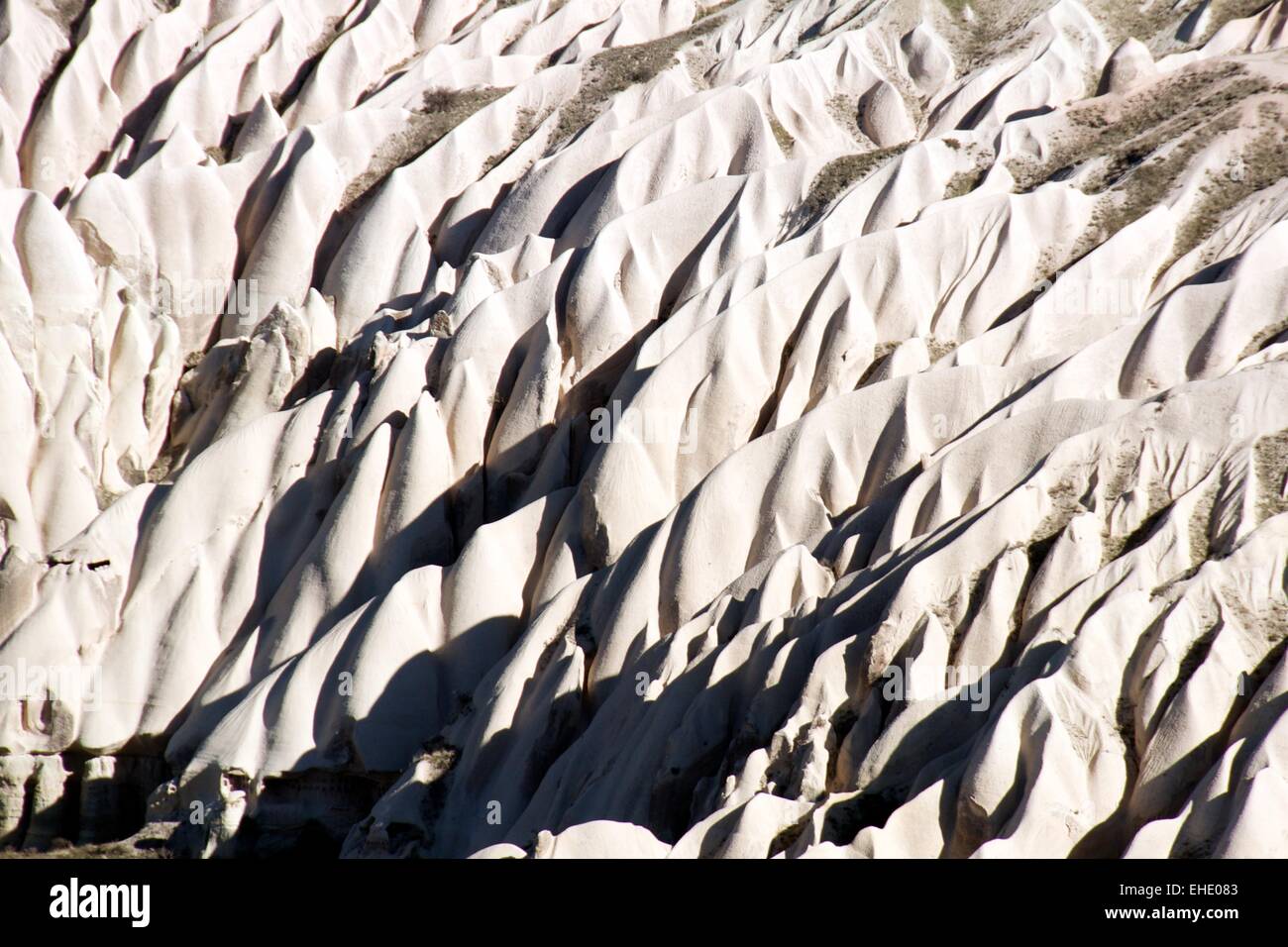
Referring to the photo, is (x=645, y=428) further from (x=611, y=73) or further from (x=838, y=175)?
(x=611, y=73)

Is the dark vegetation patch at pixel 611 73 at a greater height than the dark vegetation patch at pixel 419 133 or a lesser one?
greater

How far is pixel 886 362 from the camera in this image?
76.9 ft

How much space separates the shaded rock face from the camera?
50.7 feet

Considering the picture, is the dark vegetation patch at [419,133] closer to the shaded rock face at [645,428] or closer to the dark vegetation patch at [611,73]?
the shaded rock face at [645,428]

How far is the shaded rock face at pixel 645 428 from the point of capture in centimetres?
1546

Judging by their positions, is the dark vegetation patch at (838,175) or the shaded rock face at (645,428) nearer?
the shaded rock face at (645,428)

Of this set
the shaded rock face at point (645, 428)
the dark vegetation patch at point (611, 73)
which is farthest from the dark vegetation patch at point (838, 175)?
the dark vegetation patch at point (611, 73)

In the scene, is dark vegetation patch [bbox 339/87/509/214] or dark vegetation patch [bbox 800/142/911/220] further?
dark vegetation patch [bbox 339/87/509/214]

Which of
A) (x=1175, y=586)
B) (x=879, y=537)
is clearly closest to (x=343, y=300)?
(x=879, y=537)

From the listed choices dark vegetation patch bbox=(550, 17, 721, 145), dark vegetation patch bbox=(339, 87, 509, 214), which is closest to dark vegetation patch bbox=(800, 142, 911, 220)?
dark vegetation patch bbox=(550, 17, 721, 145)

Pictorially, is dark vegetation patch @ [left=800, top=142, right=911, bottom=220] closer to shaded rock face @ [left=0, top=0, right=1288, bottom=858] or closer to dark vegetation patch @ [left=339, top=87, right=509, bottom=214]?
shaded rock face @ [left=0, top=0, right=1288, bottom=858]

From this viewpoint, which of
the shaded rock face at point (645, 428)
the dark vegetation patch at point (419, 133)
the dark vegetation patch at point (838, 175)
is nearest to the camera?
the shaded rock face at point (645, 428)

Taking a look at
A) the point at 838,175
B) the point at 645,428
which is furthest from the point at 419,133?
the point at 645,428
